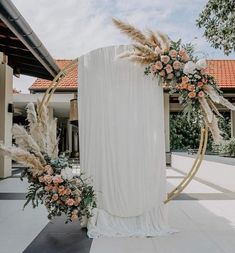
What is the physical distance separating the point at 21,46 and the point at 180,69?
502 cm

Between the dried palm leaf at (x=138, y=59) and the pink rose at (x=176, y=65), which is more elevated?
the dried palm leaf at (x=138, y=59)

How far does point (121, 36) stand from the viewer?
3.93m

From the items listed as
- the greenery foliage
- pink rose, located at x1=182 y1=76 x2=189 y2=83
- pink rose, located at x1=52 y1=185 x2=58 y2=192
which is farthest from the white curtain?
the greenery foliage

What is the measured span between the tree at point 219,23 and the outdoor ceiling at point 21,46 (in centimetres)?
508

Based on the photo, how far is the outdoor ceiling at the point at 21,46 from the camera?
4.96 m

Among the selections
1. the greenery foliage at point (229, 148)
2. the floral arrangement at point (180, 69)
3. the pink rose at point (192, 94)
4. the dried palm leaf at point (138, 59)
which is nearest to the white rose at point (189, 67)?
the floral arrangement at point (180, 69)

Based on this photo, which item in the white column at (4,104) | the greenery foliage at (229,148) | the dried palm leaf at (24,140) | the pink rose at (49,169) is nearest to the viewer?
the dried palm leaf at (24,140)

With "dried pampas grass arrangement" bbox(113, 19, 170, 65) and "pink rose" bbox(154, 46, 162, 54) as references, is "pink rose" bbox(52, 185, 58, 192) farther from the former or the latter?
"pink rose" bbox(154, 46, 162, 54)

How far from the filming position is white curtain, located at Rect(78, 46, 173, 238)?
3973 mm

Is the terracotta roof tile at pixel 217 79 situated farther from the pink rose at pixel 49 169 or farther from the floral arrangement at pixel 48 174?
the pink rose at pixel 49 169

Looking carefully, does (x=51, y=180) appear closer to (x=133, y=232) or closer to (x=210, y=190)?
(x=133, y=232)

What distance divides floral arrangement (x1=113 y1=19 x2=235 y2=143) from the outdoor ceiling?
2.02 m

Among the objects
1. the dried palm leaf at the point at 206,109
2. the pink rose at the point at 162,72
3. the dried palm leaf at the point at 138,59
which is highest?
the dried palm leaf at the point at 138,59

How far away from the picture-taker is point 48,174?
3.64 meters
